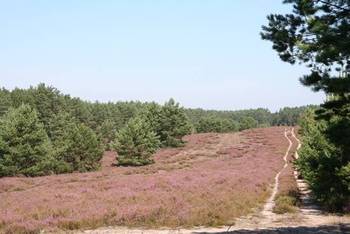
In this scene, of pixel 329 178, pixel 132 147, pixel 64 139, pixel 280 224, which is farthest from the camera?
pixel 132 147

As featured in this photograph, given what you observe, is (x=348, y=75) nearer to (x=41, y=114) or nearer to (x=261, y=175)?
(x=261, y=175)

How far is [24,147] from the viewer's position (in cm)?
4675

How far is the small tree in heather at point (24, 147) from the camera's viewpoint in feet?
152

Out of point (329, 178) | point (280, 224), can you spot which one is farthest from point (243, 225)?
point (329, 178)

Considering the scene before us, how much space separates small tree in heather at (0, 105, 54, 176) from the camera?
46.5m

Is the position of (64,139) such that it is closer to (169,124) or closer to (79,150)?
(79,150)

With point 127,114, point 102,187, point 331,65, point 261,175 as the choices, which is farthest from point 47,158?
point 127,114

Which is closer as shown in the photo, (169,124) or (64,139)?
(64,139)

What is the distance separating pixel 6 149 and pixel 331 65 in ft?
131

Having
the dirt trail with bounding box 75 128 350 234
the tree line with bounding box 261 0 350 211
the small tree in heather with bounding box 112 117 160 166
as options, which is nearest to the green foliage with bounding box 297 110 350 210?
the dirt trail with bounding box 75 128 350 234

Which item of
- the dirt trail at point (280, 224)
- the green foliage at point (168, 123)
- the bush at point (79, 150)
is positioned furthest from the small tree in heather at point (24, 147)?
the green foliage at point (168, 123)

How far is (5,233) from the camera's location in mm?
18641

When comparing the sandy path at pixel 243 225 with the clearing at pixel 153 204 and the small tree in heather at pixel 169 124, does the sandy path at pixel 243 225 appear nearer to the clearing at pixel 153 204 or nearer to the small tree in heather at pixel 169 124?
the clearing at pixel 153 204

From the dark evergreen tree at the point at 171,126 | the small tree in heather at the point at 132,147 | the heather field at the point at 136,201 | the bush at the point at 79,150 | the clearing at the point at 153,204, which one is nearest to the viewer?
the clearing at the point at 153,204
